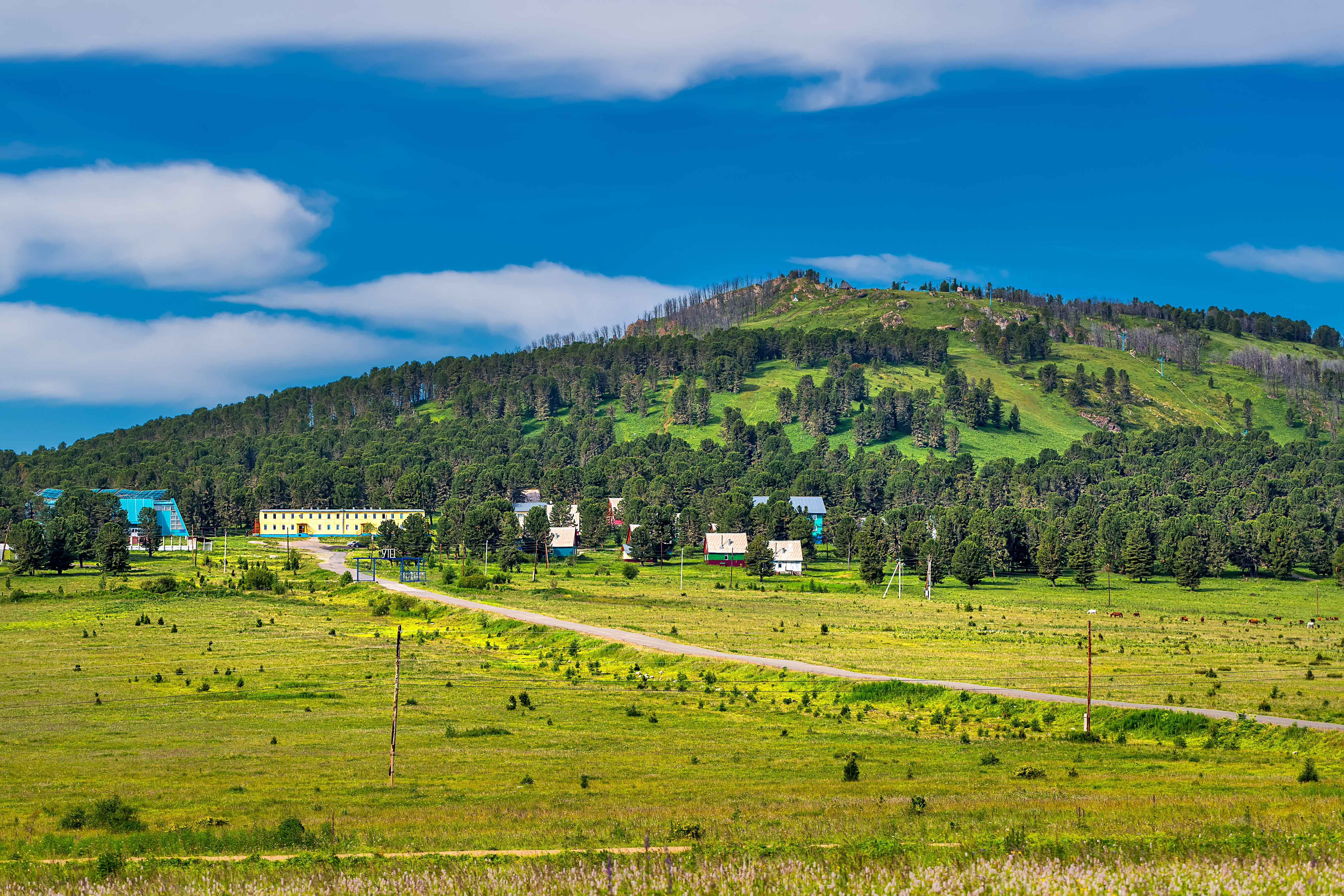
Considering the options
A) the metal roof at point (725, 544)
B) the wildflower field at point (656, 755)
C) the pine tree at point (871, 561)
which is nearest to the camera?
the wildflower field at point (656, 755)

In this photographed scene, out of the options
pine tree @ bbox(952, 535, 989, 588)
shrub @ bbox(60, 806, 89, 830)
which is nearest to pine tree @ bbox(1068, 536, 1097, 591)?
pine tree @ bbox(952, 535, 989, 588)

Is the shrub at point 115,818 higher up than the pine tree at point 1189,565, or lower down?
lower down

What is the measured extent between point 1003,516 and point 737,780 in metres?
155

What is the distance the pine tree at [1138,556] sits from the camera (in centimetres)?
16225

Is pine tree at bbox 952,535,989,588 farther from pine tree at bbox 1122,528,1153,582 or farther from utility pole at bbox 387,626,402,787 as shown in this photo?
utility pole at bbox 387,626,402,787

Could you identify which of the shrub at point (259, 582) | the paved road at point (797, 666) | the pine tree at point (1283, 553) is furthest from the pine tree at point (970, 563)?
the shrub at point (259, 582)

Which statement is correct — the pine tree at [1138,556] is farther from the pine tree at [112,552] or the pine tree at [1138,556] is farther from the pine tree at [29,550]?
the pine tree at [29,550]

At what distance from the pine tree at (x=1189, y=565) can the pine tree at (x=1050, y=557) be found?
661 inches

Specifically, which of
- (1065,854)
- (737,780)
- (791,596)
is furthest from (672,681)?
(791,596)

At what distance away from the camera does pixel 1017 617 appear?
Result: 106438 mm

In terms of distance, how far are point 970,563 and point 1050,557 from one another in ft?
58.9

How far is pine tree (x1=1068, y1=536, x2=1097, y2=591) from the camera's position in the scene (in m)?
152

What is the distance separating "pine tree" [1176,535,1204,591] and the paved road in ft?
330

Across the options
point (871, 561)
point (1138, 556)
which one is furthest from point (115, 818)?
point (1138, 556)
